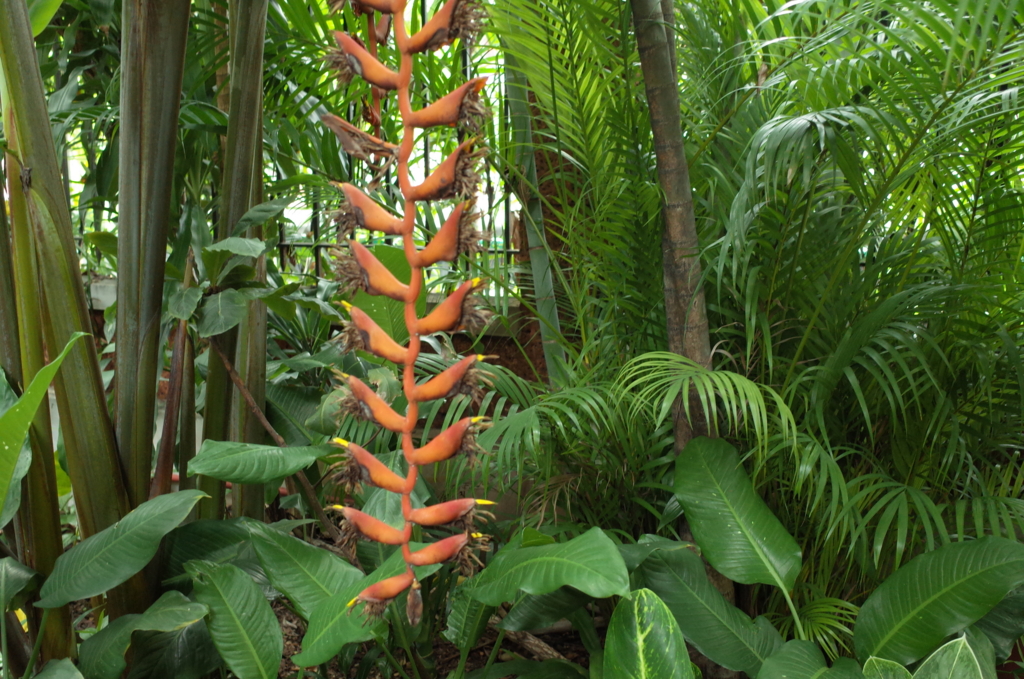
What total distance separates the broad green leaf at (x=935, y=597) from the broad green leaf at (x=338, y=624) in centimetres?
64

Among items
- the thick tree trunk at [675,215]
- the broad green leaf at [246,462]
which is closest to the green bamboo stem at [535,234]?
the thick tree trunk at [675,215]

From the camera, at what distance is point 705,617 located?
0.98 meters

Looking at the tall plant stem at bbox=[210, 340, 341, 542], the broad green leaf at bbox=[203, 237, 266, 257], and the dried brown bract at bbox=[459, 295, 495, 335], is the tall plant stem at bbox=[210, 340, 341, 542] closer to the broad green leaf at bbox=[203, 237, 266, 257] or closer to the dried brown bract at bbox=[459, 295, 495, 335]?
the broad green leaf at bbox=[203, 237, 266, 257]

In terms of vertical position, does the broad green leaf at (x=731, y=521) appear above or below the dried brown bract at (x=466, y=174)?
below

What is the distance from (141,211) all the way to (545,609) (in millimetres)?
846

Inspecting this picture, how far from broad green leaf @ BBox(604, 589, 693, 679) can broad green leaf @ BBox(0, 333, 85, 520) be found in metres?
0.69

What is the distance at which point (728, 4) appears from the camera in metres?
1.29

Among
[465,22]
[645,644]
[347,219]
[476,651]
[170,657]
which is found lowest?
[476,651]

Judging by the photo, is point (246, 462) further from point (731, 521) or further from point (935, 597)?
point (935, 597)

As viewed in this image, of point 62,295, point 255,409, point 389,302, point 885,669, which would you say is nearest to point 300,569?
point 255,409

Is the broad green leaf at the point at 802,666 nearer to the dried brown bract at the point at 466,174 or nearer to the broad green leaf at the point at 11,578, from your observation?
the dried brown bract at the point at 466,174

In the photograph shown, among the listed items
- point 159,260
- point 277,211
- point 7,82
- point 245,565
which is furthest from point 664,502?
point 7,82

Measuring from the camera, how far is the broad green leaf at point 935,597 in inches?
35.7

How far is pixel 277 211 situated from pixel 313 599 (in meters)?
0.60
